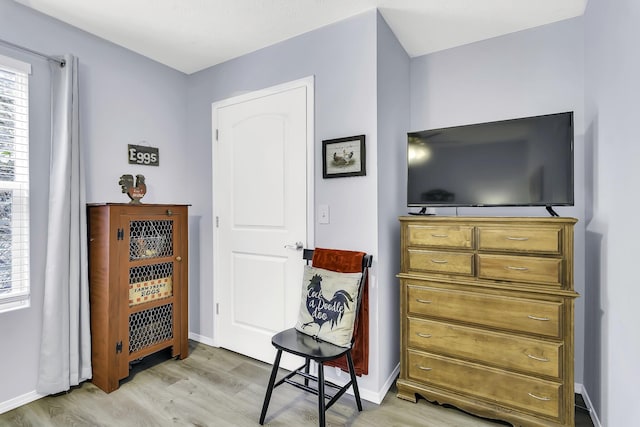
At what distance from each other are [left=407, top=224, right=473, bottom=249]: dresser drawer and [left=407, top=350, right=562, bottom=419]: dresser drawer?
706 mm

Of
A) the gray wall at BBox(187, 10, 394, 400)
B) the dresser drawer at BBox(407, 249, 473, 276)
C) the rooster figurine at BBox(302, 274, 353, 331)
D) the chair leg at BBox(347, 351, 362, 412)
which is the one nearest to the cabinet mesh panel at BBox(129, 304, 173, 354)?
the rooster figurine at BBox(302, 274, 353, 331)

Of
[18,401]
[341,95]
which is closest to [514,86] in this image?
[341,95]

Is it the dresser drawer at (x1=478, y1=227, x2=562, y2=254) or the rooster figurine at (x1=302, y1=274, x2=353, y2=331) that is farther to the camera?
the rooster figurine at (x1=302, y1=274, x2=353, y2=331)

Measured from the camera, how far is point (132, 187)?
8.17 feet

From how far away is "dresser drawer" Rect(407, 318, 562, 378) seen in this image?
5.76 ft

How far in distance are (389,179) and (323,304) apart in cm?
98

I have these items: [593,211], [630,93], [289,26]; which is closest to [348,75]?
[289,26]

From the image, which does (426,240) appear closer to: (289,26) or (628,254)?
(628,254)

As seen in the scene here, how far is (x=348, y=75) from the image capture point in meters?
2.22

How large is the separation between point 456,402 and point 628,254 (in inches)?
48.2

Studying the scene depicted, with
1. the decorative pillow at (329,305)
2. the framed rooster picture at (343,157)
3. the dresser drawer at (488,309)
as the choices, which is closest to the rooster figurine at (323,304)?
the decorative pillow at (329,305)

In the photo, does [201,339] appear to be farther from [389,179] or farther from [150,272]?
[389,179]

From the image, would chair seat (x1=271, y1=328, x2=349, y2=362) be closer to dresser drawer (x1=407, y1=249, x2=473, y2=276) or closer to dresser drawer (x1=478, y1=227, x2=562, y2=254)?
dresser drawer (x1=407, y1=249, x2=473, y2=276)

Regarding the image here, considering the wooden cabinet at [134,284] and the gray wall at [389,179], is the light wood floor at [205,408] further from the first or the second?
the gray wall at [389,179]
